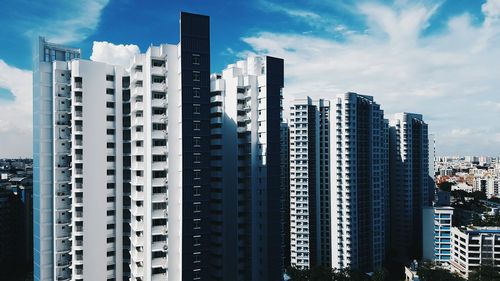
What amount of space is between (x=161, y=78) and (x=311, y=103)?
3144 cm

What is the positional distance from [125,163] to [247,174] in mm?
10936

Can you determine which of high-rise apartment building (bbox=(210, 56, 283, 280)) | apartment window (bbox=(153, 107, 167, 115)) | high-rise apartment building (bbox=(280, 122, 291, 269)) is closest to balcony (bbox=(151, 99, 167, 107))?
apartment window (bbox=(153, 107, 167, 115))

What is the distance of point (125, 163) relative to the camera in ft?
107

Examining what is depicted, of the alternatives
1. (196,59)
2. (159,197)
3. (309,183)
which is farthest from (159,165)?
(309,183)

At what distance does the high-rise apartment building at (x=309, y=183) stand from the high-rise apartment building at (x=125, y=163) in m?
21.1

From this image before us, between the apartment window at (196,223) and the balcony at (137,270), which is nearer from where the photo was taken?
the apartment window at (196,223)

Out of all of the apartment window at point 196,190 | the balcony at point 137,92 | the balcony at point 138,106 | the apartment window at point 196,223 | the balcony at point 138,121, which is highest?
the balcony at point 137,92

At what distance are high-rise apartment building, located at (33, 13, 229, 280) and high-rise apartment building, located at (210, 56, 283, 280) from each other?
2318 mm

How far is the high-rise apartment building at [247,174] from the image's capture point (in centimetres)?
3481

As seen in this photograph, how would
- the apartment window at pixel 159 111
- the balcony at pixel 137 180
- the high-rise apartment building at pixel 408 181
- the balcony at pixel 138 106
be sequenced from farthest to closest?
the high-rise apartment building at pixel 408 181, the balcony at pixel 138 106, the balcony at pixel 137 180, the apartment window at pixel 159 111

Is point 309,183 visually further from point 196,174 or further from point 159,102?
point 159,102

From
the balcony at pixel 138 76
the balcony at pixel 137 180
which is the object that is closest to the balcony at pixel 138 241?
the balcony at pixel 137 180

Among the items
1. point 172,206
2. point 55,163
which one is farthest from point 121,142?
point 172,206

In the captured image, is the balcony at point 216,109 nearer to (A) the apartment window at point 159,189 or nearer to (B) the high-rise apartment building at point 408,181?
(A) the apartment window at point 159,189
